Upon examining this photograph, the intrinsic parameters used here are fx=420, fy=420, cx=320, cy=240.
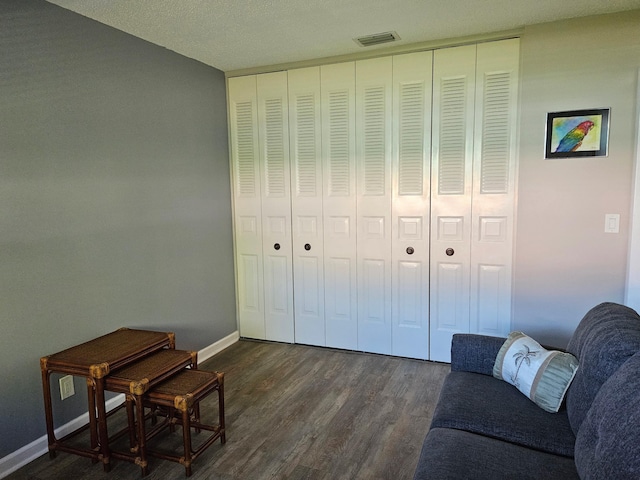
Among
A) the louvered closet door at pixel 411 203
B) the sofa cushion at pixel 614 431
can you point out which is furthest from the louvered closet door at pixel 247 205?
the sofa cushion at pixel 614 431

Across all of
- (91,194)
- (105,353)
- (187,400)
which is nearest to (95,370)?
(105,353)

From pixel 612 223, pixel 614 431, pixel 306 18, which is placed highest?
pixel 306 18

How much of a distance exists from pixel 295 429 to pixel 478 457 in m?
1.23

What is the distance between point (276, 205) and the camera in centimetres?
365

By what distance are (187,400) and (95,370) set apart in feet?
1.56

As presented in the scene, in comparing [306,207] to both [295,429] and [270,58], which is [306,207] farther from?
[295,429]

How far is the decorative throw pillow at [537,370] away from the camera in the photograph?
69.2 inches

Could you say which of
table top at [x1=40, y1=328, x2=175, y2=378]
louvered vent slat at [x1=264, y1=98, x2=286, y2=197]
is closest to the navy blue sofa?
table top at [x1=40, y1=328, x2=175, y2=378]

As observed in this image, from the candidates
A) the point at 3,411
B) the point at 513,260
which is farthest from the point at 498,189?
the point at 3,411

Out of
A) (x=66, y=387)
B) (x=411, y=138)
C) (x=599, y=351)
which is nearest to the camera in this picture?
(x=599, y=351)

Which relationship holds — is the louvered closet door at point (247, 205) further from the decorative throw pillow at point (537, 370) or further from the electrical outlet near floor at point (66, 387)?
the decorative throw pillow at point (537, 370)

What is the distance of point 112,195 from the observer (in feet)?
8.53

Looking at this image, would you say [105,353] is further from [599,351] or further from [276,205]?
[599,351]

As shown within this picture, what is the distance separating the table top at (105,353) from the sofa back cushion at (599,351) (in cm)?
205
